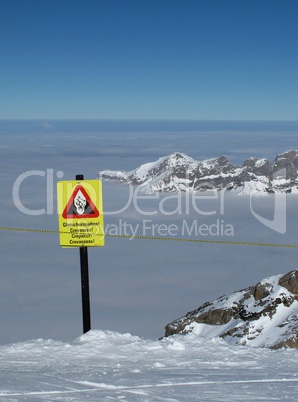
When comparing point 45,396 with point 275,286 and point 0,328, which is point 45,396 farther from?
point 0,328

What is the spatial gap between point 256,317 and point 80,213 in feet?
114

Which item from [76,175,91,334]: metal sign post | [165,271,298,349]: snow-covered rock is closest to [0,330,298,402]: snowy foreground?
[76,175,91,334]: metal sign post

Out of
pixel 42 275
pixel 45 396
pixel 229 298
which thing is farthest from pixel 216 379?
pixel 42 275

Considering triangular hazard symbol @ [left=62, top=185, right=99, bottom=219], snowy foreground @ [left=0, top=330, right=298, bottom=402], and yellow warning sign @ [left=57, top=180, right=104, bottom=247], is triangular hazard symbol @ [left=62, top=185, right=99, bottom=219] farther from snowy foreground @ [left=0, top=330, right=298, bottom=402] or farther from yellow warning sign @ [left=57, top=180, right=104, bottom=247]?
snowy foreground @ [left=0, top=330, right=298, bottom=402]

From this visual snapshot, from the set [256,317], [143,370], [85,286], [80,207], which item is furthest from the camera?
[256,317]

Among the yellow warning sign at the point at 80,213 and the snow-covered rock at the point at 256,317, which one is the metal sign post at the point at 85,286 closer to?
the yellow warning sign at the point at 80,213

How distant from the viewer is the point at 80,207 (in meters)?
6.88

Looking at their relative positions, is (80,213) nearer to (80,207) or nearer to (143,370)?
(80,207)

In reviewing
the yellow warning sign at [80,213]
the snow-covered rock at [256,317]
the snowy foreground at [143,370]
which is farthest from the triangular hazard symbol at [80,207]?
the snow-covered rock at [256,317]

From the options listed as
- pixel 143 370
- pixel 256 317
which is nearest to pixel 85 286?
pixel 143 370

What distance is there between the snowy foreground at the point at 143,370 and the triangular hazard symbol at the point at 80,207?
157cm

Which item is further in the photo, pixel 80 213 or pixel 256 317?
pixel 256 317

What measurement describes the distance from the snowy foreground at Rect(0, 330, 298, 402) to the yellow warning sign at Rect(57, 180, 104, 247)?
49.7 inches

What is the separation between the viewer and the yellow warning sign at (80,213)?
266 inches
